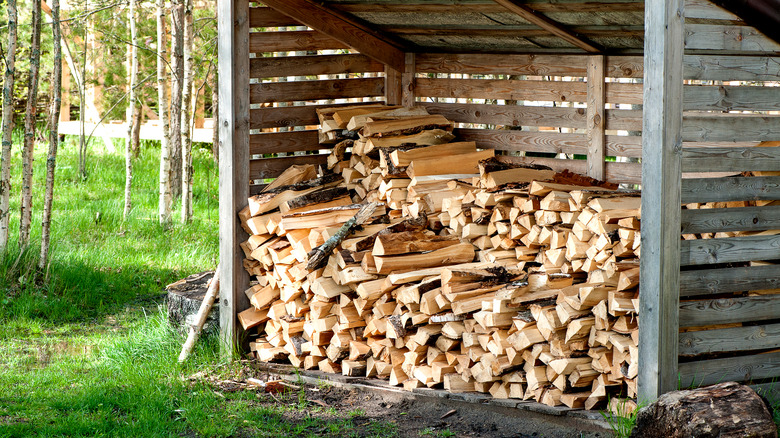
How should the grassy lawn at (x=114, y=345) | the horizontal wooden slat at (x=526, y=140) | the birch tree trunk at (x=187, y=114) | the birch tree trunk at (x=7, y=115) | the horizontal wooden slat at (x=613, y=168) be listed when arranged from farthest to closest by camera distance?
1. the birch tree trunk at (x=187, y=114)
2. the birch tree trunk at (x=7, y=115)
3. the horizontal wooden slat at (x=526, y=140)
4. the horizontal wooden slat at (x=613, y=168)
5. the grassy lawn at (x=114, y=345)

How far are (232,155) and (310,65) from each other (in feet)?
3.44

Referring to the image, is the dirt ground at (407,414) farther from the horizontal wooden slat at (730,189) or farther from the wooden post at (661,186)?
the horizontal wooden slat at (730,189)

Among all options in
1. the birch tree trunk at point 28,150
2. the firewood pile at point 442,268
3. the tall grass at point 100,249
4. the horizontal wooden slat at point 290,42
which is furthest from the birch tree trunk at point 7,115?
the firewood pile at point 442,268

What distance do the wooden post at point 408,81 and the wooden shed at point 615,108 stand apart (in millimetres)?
12

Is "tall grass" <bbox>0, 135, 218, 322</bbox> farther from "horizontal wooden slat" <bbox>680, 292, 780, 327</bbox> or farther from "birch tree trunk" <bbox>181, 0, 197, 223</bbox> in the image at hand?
"horizontal wooden slat" <bbox>680, 292, 780, 327</bbox>

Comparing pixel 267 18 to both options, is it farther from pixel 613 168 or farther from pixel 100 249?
pixel 100 249

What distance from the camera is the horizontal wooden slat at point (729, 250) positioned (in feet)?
13.8

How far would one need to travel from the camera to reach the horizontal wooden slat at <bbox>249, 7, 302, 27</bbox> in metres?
6.16

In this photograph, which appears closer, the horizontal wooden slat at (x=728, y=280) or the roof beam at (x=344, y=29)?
the horizontal wooden slat at (x=728, y=280)

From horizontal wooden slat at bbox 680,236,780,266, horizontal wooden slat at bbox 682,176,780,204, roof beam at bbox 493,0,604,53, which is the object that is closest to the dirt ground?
horizontal wooden slat at bbox 680,236,780,266

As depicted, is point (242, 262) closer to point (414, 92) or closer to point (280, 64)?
point (280, 64)

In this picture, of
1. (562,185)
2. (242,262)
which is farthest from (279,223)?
(562,185)

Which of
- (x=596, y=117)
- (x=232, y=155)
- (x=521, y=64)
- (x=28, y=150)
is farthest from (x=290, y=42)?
(x=28, y=150)

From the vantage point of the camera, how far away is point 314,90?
6539mm
